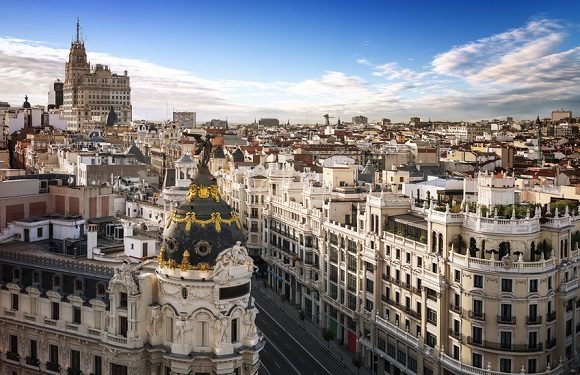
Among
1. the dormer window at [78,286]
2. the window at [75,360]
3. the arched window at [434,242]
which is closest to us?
the window at [75,360]

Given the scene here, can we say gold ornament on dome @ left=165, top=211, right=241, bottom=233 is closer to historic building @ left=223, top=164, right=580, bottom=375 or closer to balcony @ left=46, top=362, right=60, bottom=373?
balcony @ left=46, top=362, right=60, bottom=373

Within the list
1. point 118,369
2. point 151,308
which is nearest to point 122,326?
point 151,308

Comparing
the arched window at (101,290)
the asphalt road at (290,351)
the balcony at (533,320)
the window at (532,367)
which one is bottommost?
the asphalt road at (290,351)

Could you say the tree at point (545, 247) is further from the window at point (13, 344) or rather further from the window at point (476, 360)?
the window at point (13, 344)

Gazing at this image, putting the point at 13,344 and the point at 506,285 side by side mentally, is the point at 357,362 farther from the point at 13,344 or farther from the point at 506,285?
the point at 13,344

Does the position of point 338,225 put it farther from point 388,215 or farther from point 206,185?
point 206,185

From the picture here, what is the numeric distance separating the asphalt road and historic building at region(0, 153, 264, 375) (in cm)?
2673

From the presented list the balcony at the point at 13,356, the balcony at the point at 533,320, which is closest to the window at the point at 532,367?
the balcony at the point at 533,320

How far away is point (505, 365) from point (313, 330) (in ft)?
123

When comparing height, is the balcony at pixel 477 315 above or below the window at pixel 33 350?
above

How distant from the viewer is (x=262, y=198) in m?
128

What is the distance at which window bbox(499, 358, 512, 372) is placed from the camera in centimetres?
6519

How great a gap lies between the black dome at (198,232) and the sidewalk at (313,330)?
35.1 meters

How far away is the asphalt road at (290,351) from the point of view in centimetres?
8206
